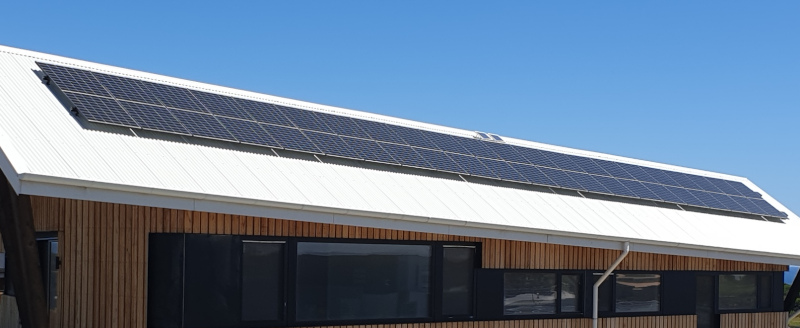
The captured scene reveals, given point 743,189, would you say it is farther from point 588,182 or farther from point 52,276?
point 52,276

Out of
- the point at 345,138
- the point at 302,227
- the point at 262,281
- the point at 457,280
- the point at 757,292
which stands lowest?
the point at 757,292

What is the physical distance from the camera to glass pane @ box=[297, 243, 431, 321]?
1428cm

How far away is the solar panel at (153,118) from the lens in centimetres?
1404

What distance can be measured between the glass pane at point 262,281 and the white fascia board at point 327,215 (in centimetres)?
89

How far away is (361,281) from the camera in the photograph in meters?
14.8

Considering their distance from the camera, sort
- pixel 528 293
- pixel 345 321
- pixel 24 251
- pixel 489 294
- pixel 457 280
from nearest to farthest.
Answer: pixel 24 251 → pixel 345 321 → pixel 457 280 → pixel 489 294 → pixel 528 293

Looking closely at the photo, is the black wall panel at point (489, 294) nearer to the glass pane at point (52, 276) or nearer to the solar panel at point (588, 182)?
the solar panel at point (588, 182)

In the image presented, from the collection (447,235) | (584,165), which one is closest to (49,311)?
(447,235)

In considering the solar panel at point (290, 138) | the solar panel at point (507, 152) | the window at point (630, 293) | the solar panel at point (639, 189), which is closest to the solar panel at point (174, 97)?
the solar panel at point (290, 138)

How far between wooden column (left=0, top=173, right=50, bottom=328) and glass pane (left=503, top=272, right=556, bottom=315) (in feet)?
24.9

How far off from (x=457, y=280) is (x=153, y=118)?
5.49 metres

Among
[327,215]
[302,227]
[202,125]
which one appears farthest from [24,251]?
[327,215]

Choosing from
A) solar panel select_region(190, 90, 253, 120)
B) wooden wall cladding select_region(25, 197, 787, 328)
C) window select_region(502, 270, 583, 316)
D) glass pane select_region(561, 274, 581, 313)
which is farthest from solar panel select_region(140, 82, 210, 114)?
glass pane select_region(561, 274, 581, 313)

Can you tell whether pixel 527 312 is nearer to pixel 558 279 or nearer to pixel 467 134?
pixel 558 279
